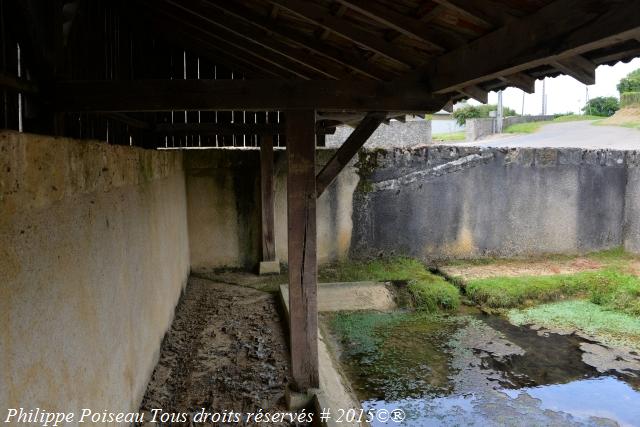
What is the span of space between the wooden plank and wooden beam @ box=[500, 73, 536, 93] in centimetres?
488

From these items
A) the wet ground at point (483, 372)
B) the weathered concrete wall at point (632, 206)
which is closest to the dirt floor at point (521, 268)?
the weathered concrete wall at point (632, 206)

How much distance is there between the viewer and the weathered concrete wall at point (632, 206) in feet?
29.2

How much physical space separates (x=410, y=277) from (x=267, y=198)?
2.44 meters

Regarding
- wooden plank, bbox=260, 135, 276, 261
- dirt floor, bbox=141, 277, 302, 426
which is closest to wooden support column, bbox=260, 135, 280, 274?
wooden plank, bbox=260, 135, 276, 261

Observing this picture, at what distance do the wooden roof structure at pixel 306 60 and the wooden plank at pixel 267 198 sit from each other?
228 centimetres

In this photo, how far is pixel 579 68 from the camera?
232cm

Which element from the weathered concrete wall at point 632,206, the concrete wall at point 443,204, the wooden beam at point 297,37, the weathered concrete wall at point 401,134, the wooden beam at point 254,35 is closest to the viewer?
the wooden beam at point 297,37

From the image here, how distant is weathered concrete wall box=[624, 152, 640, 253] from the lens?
8898 millimetres

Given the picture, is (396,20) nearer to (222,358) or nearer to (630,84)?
(222,358)

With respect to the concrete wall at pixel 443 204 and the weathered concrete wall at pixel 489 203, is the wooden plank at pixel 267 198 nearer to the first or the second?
the concrete wall at pixel 443 204

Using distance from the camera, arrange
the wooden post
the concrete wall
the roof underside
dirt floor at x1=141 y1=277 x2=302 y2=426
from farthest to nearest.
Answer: the concrete wall
dirt floor at x1=141 y1=277 x2=302 y2=426
the wooden post
the roof underside

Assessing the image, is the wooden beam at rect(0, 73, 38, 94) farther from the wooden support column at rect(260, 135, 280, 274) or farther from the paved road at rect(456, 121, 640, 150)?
the paved road at rect(456, 121, 640, 150)

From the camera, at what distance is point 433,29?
2754 millimetres

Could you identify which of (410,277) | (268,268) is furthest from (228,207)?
(410,277)
